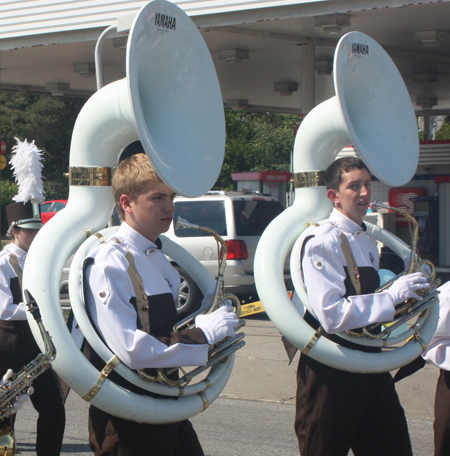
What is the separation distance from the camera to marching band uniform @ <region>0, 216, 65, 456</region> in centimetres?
375

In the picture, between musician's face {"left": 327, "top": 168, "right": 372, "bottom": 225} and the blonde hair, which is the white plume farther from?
musician's face {"left": 327, "top": 168, "right": 372, "bottom": 225}

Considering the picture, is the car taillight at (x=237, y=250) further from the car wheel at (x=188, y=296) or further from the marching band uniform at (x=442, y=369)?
the marching band uniform at (x=442, y=369)

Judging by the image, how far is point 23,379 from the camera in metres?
2.37

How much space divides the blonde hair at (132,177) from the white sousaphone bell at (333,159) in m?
0.85

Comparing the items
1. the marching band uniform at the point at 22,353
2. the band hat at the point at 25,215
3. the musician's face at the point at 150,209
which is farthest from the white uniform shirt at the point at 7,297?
→ the musician's face at the point at 150,209

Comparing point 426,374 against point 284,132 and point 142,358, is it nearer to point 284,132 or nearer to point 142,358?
point 142,358

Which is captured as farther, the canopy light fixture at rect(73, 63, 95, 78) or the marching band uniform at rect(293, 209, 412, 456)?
the canopy light fixture at rect(73, 63, 95, 78)

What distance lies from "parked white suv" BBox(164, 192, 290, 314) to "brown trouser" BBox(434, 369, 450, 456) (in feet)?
20.2

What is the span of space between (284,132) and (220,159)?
2909 centimetres

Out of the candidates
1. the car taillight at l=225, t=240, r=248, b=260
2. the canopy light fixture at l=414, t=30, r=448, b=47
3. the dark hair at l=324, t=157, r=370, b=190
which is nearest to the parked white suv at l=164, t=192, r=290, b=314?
the car taillight at l=225, t=240, r=248, b=260

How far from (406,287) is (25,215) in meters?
2.60

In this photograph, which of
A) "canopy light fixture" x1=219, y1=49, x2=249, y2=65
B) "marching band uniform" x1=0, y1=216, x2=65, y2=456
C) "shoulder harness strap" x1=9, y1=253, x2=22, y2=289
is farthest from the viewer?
"canopy light fixture" x1=219, y1=49, x2=249, y2=65

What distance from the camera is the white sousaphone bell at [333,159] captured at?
288 centimetres

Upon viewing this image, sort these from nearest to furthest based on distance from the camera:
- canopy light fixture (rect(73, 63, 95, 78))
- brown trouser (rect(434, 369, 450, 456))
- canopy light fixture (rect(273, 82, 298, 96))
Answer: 1. brown trouser (rect(434, 369, 450, 456))
2. canopy light fixture (rect(73, 63, 95, 78))
3. canopy light fixture (rect(273, 82, 298, 96))
